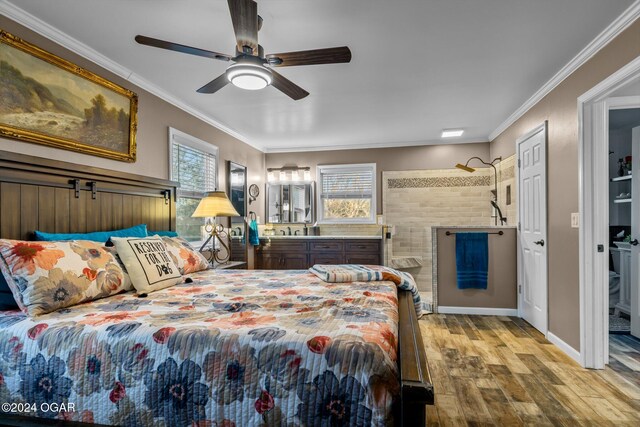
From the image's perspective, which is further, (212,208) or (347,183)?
(347,183)

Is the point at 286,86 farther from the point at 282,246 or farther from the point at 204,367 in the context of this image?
the point at 282,246

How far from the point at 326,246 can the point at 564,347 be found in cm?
310

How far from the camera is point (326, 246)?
17.3 feet

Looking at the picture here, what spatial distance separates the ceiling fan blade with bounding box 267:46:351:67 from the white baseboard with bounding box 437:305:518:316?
11.2 ft

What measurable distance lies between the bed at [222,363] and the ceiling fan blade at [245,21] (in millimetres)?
1407

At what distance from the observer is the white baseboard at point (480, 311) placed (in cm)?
415

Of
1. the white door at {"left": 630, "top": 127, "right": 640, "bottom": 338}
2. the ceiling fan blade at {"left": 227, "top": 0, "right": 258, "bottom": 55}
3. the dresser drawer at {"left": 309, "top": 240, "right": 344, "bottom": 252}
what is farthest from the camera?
the dresser drawer at {"left": 309, "top": 240, "right": 344, "bottom": 252}

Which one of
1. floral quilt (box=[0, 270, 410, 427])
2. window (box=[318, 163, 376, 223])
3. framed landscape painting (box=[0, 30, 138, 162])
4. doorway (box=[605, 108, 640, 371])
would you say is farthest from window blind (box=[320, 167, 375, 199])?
floral quilt (box=[0, 270, 410, 427])

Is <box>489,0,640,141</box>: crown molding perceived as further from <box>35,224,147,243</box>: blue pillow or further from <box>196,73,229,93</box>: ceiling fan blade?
<box>35,224,147,243</box>: blue pillow

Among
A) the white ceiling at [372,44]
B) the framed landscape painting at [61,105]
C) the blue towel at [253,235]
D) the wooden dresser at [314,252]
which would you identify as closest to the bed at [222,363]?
the framed landscape painting at [61,105]

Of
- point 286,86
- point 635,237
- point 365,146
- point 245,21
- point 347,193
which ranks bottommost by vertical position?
point 635,237

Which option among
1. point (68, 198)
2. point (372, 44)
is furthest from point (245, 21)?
point (68, 198)

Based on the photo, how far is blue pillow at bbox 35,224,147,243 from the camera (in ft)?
6.85

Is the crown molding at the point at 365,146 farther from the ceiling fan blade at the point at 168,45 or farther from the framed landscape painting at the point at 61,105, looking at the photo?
the ceiling fan blade at the point at 168,45
